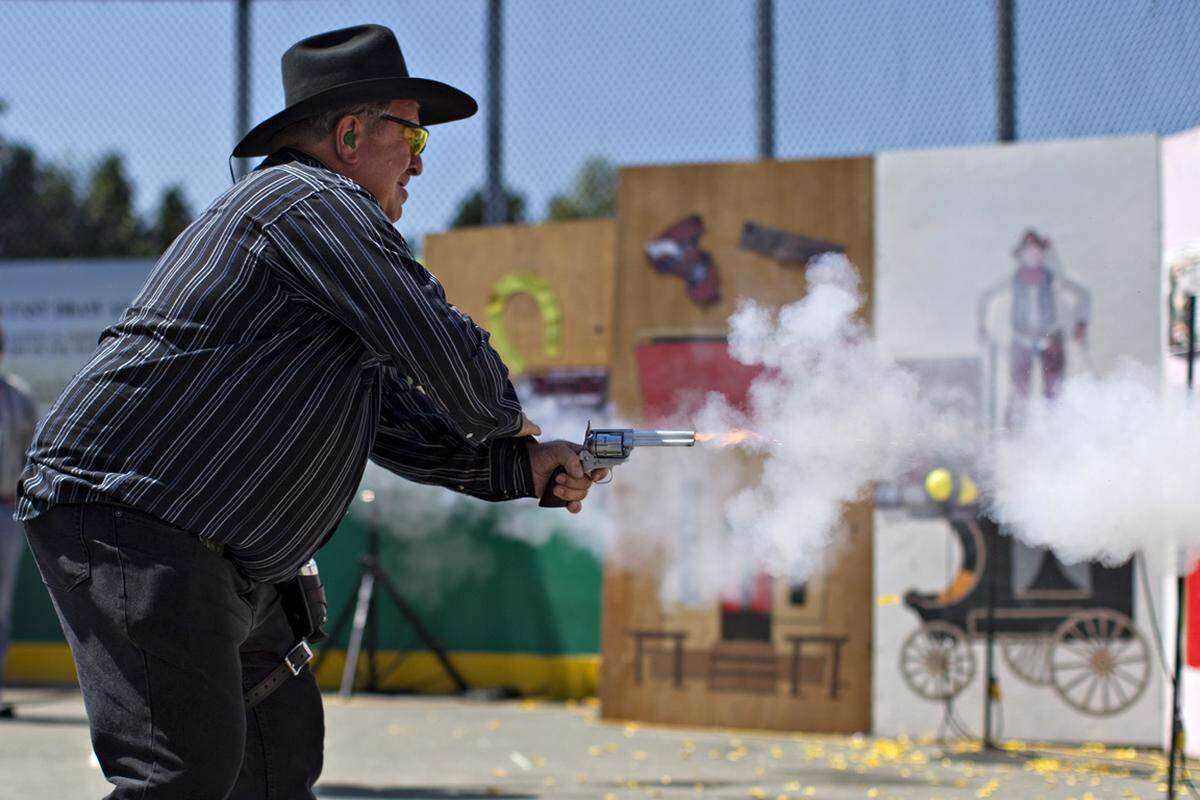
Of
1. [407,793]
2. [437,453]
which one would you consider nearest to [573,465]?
[437,453]

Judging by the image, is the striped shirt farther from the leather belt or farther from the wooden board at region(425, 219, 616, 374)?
the wooden board at region(425, 219, 616, 374)

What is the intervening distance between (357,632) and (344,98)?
19.5 ft

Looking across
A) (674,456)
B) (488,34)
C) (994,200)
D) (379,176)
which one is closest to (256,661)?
(379,176)

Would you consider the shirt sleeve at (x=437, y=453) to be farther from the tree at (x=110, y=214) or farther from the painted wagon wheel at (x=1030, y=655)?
the tree at (x=110, y=214)

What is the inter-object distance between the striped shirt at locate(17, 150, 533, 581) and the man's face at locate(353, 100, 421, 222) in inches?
8.3

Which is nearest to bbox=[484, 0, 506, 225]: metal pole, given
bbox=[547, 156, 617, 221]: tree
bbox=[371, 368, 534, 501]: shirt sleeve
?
bbox=[547, 156, 617, 221]: tree

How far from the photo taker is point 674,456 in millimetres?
7219

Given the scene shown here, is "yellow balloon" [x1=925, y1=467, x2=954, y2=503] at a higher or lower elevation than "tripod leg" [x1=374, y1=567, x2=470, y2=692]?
higher

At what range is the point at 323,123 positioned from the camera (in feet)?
9.11

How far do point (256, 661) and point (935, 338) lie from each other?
186 inches

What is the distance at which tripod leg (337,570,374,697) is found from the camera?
27.0 ft

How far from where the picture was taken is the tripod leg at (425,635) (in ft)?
27.2

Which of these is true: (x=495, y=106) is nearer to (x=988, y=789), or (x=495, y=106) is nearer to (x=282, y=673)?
(x=988, y=789)

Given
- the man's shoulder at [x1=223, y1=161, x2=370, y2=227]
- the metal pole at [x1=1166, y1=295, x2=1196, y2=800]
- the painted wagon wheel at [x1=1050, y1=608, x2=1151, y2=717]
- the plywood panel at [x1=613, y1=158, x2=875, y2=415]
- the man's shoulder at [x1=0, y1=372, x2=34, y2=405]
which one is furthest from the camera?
the man's shoulder at [x1=0, y1=372, x2=34, y2=405]
